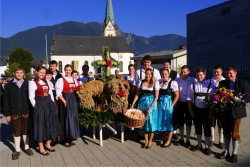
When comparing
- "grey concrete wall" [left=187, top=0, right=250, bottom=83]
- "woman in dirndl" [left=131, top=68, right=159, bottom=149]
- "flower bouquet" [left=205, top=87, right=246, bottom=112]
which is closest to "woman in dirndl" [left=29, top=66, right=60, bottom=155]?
"woman in dirndl" [left=131, top=68, right=159, bottom=149]

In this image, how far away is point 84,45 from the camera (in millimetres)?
67688

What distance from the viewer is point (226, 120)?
4797mm

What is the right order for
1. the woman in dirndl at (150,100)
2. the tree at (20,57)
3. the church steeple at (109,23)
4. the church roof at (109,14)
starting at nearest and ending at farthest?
the woman in dirndl at (150,100) → the tree at (20,57) → the church steeple at (109,23) → the church roof at (109,14)

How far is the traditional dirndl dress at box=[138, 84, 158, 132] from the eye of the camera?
5551 mm

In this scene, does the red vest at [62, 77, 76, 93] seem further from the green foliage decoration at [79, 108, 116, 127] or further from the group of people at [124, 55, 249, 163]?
the group of people at [124, 55, 249, 163]

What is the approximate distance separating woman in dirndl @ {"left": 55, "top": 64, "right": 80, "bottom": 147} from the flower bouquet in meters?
3.10

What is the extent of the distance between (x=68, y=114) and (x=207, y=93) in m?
3.15

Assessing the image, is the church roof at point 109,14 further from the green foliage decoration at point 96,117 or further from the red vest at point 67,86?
the green foliage decoration at point 96,117

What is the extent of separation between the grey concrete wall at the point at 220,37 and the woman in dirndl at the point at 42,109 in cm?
1043

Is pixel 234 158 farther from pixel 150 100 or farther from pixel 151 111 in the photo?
pixel 150 100

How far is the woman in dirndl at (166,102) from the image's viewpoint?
5559mm

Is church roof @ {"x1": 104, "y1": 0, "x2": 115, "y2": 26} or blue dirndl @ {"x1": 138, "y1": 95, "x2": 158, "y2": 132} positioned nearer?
blue dirndl @ {"x1": 138, "y1": 95, "x2": 158, "y2": 132}

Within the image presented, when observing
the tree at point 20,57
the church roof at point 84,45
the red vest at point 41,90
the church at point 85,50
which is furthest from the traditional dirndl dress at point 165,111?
the church roof at point 84,45

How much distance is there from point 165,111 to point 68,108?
2251 millimetres
